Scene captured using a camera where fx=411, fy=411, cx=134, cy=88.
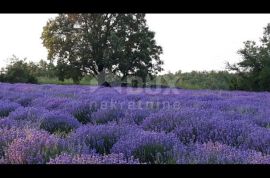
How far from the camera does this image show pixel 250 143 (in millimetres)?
3594

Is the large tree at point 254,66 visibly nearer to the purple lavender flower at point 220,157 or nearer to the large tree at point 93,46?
the large tree at point 93,46

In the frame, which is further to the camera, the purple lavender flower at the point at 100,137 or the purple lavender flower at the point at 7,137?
the purple lavender flower at the point at 100,137

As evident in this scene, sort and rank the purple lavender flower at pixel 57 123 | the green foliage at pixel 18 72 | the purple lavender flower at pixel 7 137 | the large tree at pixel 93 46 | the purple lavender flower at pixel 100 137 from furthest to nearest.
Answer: the green foliage at pixel 18 72 < the large tree at pixel 93 46 < the purple lavender flower at pixel 57 123 < the purple lavender flower at pixel 100 137 < the purple lavender flower at pixel 7 137

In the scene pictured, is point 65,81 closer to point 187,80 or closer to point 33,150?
point 187,80

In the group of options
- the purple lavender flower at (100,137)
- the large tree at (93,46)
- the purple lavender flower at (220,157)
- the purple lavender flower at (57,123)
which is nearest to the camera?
the purple lavender flower at (220,157)

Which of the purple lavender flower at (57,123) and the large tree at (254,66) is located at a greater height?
the large tree at (254,66)

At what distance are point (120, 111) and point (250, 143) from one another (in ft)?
7.48

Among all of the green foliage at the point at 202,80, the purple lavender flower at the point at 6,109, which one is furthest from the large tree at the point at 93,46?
the purple lavender flower at the point at 6,109

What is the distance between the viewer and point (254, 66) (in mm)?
13586

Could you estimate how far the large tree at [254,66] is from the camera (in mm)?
13398

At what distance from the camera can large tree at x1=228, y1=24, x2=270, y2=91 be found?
1340 centimetres

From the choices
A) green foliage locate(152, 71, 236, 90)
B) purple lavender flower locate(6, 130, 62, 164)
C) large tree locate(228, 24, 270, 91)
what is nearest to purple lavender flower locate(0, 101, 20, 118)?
purple lavender flower locate(6, 130, 62, 164)

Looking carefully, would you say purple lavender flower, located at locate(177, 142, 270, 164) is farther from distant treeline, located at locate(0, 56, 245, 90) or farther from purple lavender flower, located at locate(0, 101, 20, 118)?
distant treeline, located at locate(0, 56, 245, 90)

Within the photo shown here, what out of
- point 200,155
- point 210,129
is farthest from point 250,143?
point 200,155
